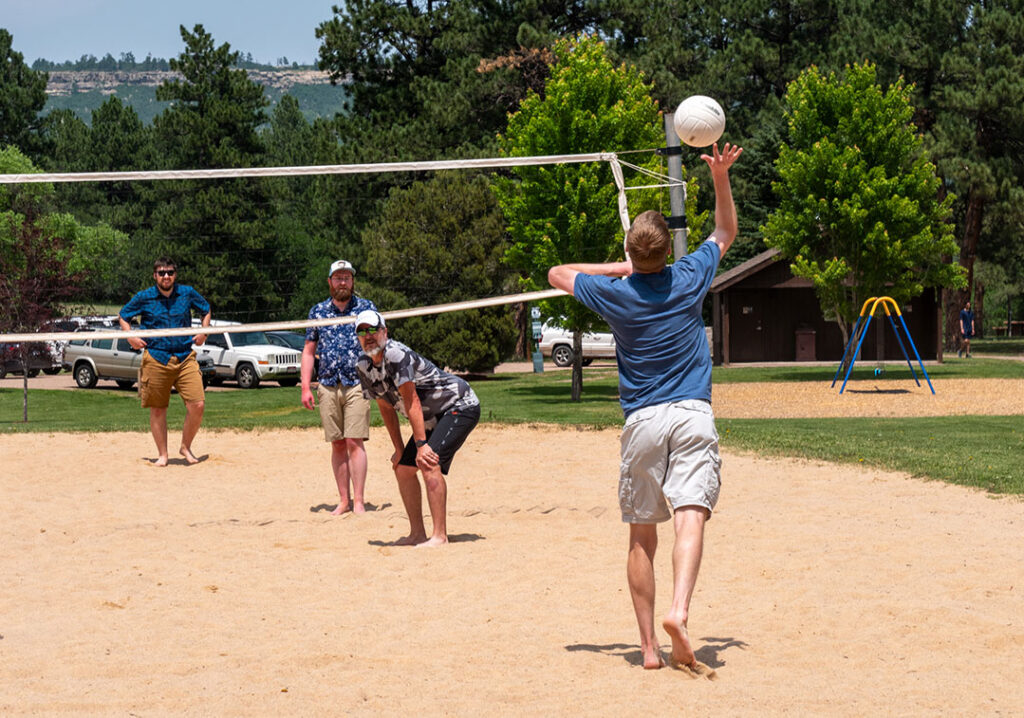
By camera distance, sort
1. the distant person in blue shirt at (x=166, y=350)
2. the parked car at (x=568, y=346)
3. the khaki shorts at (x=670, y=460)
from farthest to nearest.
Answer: the parked car at (x=568, y=346) < the distant person in blue shirt at (x=166, y=350) < the khaki shorts at (x=670, y=460)

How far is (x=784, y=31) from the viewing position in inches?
2032

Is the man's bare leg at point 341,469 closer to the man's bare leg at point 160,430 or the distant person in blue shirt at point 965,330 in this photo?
the man's bare leg at point 160,430

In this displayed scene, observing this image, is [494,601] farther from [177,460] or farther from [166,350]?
[177,460]

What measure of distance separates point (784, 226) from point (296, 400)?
12908 mm

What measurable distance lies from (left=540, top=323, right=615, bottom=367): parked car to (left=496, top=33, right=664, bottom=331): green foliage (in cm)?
1392

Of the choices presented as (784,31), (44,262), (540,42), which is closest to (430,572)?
(44,262)

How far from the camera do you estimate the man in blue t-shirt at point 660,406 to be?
4.82 meters

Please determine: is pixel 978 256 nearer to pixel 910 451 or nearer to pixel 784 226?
pixel 784 226

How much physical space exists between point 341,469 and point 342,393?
0.58 meters

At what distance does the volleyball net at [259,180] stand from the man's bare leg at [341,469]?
0.94 m

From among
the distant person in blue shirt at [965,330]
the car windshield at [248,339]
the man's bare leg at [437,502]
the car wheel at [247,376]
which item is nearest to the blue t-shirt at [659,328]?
the man's bare leg at [437,502]

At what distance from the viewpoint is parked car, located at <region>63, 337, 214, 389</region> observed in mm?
29328

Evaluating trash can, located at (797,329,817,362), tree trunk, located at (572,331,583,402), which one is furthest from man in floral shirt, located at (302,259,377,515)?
trash can, located at (797,329,817,362)

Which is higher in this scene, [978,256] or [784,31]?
[784,31]
